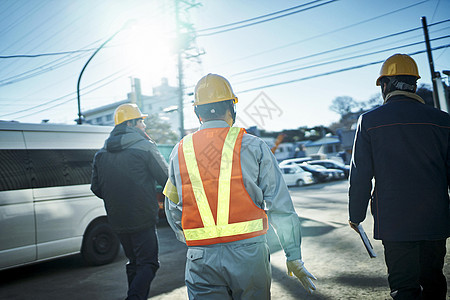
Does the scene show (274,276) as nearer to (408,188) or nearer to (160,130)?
(408,188)

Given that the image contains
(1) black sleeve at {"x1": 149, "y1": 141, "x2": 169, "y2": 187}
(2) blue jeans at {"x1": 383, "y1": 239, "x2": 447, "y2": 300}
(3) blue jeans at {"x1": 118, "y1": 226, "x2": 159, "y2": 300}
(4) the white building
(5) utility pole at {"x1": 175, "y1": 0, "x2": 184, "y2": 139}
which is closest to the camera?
(2) blue jeans at {"x1": 383, "y1": 239, "x2": 447, "y2": 300}

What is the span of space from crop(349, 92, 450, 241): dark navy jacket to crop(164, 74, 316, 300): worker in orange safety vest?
0.83 meters

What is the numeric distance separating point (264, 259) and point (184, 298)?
2.40 metres

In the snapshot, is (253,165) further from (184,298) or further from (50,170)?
(50,170)

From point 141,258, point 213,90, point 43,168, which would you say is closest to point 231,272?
point 213,90

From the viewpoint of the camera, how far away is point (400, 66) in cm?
257

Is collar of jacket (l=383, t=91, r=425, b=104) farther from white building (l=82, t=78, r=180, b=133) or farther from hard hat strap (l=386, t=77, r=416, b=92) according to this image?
white building (l=82, t=78, r=180, b=133)

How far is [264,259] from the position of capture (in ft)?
6.02

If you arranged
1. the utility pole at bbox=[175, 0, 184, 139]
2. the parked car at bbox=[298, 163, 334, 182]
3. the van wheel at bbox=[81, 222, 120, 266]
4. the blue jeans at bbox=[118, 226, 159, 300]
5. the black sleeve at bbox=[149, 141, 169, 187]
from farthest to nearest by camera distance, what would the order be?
the parked car at bbox=[298, 163, 334, 182], the utility pole at bbox=[175, 0, 184, 139], the van wheel at bbox=[81, 222, 120, 266], the black sleeve at bbox=[149, 141, 169, 187], the blue jeans at bbox=[118, 226, 159, 300]

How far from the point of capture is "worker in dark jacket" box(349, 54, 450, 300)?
89.1 inches

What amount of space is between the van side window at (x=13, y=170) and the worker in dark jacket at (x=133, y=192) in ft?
Answer: 7.29

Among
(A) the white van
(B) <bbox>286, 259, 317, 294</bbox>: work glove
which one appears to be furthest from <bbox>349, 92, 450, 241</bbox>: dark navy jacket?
(A) the white van

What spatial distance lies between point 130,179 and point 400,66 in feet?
8.48

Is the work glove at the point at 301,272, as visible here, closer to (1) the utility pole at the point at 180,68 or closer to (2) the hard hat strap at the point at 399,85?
(2) the hard hat strap at the point at 399,85
